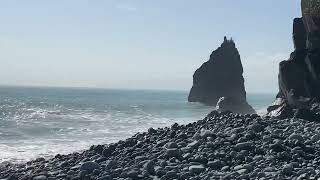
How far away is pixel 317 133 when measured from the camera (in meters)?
15.2

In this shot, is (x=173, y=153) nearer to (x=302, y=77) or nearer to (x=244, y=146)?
(x=244, y=146)

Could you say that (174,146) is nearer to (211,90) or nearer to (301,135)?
(301,135)

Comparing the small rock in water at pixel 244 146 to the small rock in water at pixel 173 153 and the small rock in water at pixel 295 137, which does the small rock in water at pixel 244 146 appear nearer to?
the small rock in water at pixel 295 137

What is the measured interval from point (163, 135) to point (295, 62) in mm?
15394

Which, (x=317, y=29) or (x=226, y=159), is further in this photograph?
(x=317, y=29)

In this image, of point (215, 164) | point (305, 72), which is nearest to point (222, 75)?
point (305, 72)

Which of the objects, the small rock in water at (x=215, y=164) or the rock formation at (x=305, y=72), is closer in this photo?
the small rock in water at (x=215, y=164)

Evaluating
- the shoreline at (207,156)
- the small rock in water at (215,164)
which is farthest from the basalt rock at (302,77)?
the small rock in water at (215,164)

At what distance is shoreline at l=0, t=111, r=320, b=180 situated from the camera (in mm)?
11898

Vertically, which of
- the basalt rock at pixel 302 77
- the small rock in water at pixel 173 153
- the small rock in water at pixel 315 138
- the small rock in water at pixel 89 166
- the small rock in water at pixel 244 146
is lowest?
the small rock in water at pixel 89 166

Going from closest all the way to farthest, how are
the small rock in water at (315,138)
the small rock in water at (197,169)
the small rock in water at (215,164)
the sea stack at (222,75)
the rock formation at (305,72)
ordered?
the small rock in water at (197,169) → the small rock in water at (215,164) → the small rock in water at (315,138) → the rock formation at (305,72) → the sea stack at (222,75)

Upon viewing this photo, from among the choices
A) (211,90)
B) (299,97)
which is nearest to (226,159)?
(299,97)

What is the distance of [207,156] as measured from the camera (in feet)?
43.1

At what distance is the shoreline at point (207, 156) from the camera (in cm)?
1190
